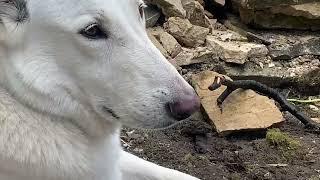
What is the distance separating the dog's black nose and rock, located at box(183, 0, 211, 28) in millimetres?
2312

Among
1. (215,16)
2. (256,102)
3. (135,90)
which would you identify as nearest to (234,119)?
(256,102)

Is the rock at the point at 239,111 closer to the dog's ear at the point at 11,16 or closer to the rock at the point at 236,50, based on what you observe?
the rock at the point at 236,50

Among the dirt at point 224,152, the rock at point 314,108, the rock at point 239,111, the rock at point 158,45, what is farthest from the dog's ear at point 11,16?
the rock at point 314,108

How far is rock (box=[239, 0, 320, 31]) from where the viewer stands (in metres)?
4.61

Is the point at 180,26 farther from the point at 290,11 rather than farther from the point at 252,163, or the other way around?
the point at 252,163

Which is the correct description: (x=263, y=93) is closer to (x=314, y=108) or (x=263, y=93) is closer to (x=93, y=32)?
(x=314, y=108)

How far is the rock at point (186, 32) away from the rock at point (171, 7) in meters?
0.06

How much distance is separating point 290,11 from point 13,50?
101 inches

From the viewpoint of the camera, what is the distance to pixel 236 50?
172 inches

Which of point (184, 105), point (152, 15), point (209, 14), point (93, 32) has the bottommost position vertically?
point (209, 14)

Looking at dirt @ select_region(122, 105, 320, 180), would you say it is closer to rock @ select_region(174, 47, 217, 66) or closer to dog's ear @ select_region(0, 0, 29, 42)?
rock @ select_region(174, 47, 217, 66)

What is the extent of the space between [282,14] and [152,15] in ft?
2.67

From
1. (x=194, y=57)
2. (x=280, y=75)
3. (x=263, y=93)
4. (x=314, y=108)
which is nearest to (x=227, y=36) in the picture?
(x=194, y=57)

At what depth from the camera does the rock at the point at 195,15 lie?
4.65 metres
